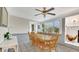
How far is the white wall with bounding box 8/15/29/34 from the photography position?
132 cm

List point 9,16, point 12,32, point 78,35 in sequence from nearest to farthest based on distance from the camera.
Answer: point 78,35 → point 12,32 → point 9,16

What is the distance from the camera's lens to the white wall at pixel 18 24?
1.32 metres

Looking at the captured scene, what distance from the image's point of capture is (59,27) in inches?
50.1

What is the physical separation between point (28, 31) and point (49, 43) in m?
0.31

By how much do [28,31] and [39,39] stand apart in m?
0.19

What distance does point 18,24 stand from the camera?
4.51 ft
